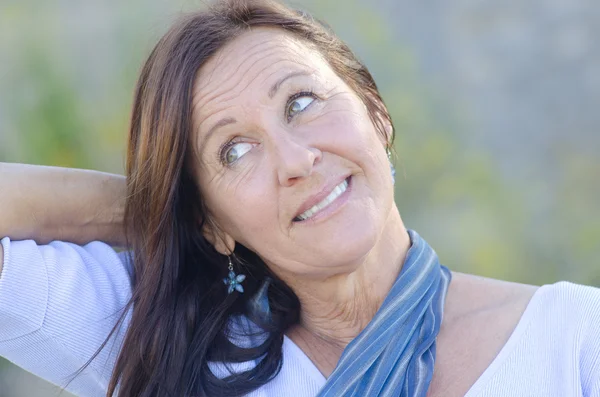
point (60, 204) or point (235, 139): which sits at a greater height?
point (235, 139)

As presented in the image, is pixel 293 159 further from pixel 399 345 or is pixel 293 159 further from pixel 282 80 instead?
pixel 399 345

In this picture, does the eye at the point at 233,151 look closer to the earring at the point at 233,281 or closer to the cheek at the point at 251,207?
the cheek at the point at 251,207

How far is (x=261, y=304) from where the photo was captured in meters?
2.45

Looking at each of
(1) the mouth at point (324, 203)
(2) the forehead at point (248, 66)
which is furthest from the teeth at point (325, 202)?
(2) the forehead at point (248, 66)

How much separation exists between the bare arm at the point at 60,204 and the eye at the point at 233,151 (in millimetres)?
471

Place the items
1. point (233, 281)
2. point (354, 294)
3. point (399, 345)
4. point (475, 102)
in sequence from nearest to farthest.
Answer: point (399, 345)
point (354, 294)
point (233, 281)
point (475, 102)

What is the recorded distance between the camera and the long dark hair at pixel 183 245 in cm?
221

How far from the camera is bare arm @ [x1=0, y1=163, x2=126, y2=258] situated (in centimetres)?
226

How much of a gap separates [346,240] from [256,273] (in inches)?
21.5

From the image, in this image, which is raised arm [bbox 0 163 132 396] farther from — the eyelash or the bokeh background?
the bokeh background

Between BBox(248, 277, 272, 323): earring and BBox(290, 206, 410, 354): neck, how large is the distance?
0.10 metres

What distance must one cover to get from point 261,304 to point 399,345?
510 millimetres

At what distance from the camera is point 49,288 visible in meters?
2.08

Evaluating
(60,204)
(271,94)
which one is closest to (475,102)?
(271,94)
